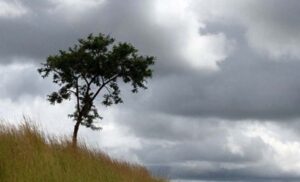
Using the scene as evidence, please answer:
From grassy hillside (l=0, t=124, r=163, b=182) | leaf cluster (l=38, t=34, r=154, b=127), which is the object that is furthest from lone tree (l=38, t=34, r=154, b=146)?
grassy hillside (l=0, t=124, r=163, b=182)

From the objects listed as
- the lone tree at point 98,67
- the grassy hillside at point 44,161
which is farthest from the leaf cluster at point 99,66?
the grassy hillside at point 44,161

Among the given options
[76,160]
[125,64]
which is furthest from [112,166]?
[125,64]

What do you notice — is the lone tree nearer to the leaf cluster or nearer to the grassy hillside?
the leaf cluster

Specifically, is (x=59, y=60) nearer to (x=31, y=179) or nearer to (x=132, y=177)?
(x=132, y=177)

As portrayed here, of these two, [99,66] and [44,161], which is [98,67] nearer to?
[99,66]

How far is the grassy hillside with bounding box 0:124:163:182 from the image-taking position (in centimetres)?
1295

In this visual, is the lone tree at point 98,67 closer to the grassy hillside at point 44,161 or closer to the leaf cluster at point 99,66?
the leaf cluster at point 99,66

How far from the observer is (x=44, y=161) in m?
13.8

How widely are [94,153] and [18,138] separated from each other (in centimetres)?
348

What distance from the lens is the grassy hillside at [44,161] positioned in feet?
42.5

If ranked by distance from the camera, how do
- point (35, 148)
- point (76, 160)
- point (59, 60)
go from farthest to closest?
point (59, 60) → point (76, 160) → point (35, 148)

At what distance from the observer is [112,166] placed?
1783cm

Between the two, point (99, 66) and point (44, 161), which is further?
point (99, 66)

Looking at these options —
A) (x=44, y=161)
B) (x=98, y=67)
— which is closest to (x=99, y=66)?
(x=98, y=67)
